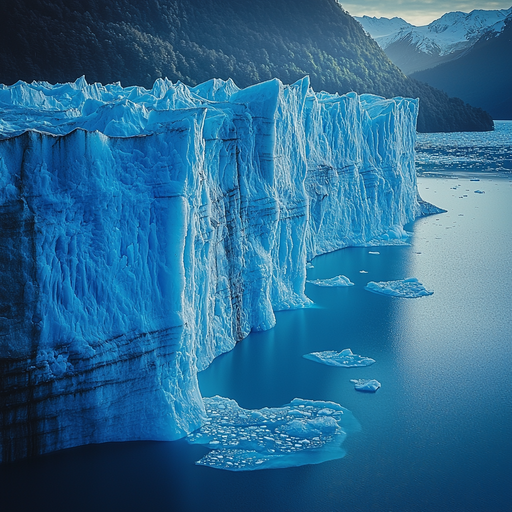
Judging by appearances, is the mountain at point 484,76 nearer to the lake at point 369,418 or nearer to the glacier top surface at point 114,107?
the glacier top surface at point 114,107

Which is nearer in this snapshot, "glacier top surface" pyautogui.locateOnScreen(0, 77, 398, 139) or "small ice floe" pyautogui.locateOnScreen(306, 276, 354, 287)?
"glacier top surface" pyautogui.locateOnScreen(0, 77, 398, 139)

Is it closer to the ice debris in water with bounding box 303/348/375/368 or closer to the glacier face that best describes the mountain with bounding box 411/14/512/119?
the ice debris in water with bounding box 303/348/375/368

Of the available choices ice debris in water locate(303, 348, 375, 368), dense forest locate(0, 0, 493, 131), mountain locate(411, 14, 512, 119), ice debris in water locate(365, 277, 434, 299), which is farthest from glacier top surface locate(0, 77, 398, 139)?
mountain locate(411, 14, 512, 119)

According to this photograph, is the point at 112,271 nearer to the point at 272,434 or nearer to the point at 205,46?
the point at 272,434

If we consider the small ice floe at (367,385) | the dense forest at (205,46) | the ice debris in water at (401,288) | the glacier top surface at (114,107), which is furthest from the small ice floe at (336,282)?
the dense forest at (205,46)

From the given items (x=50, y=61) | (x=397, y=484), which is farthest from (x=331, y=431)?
(x=50, y=61)

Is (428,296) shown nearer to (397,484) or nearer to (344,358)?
(344,358)
